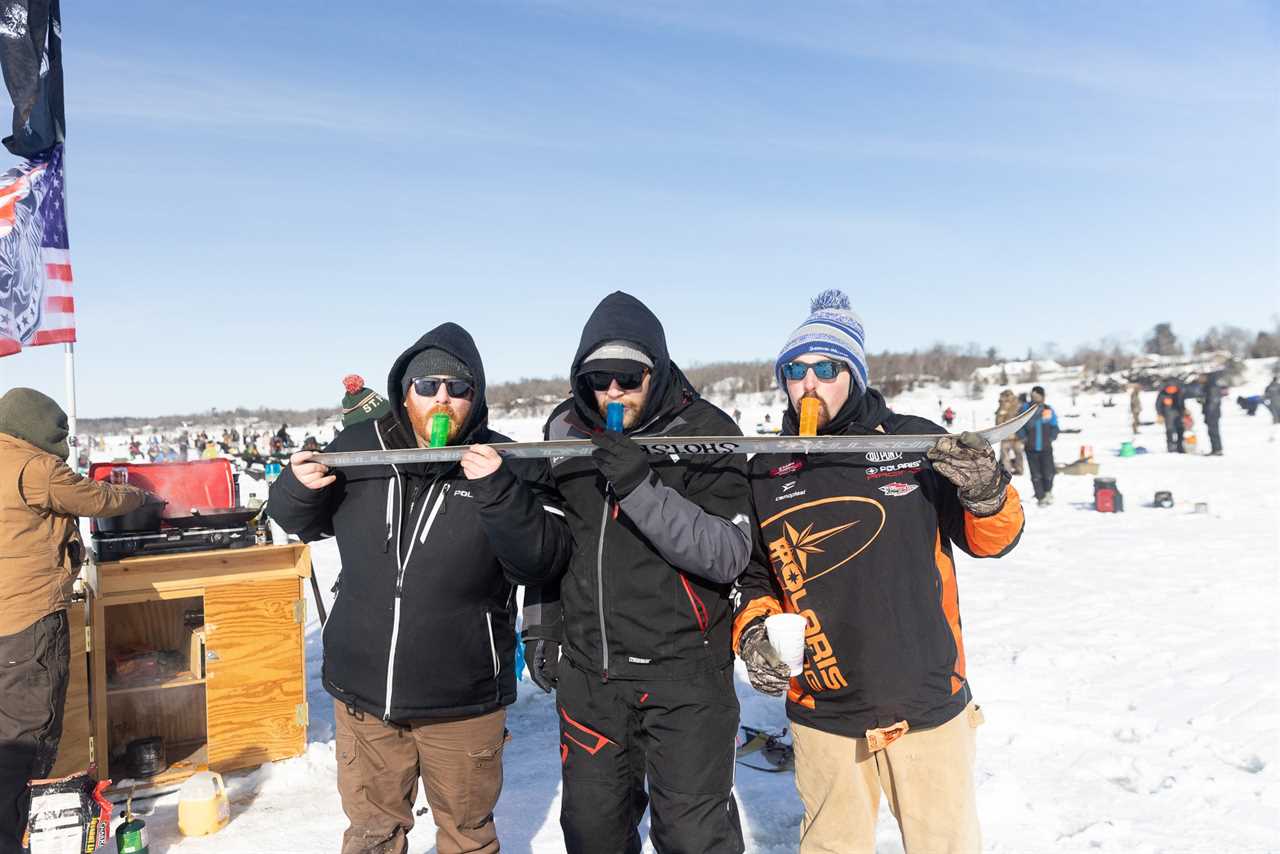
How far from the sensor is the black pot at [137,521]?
4641 millimetres

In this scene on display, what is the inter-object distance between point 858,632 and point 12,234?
5.96 m

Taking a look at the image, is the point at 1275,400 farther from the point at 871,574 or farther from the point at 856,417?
the point at 871,574

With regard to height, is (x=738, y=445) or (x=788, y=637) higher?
(x=738, y=445)

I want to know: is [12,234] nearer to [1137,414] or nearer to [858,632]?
[858,632]

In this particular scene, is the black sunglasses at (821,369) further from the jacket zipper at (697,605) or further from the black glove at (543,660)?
the black glove at (543,660)

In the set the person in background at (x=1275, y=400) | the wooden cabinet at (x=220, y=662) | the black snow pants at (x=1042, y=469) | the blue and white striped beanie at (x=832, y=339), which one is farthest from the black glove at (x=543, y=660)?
the person in background at (x=1275, y=400)

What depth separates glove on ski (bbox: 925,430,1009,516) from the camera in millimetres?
2402

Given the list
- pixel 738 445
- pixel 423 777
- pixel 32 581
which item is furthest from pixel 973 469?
pixel 32 581

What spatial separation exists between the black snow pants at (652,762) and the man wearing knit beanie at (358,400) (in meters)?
3.06

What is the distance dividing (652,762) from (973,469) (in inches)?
55.3

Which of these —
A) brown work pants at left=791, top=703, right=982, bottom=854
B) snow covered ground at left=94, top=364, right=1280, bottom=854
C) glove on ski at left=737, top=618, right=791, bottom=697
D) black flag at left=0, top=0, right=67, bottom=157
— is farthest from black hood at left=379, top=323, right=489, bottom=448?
black flag at left=0, top=0, right=67, bottom=157

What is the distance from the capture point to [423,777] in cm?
304

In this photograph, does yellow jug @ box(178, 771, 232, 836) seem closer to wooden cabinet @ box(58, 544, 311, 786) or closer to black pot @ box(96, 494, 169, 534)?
wooden cabinet @ box(58, 544, 311, 786)

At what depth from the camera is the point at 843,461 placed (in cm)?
270
